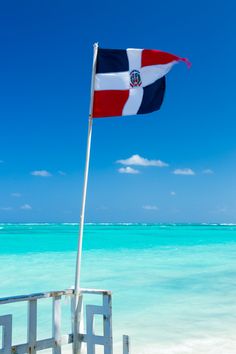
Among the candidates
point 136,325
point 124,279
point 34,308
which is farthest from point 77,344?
point 124,279

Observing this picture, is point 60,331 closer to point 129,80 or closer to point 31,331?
point 31,331

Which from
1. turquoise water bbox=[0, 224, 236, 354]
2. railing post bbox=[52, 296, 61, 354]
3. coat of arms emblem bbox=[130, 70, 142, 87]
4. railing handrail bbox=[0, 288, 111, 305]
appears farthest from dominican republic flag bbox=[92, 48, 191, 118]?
turquoise water bbox=[0, 224, 236, 354]

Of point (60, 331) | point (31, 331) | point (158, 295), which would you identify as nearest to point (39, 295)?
point (31, 331)

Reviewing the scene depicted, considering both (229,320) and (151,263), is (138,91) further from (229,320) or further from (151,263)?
(151,263)

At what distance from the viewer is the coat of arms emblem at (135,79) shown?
177 inches

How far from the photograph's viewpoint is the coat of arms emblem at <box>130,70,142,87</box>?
4500mm

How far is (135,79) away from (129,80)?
7cm

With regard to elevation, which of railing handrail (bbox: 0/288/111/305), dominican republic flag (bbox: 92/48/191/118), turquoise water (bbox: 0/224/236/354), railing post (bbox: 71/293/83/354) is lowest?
turquoise water (bbox: 0/224/236/354)

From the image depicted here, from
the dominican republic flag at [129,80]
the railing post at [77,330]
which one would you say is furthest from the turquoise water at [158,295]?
the dominican republic flag at [129,80]

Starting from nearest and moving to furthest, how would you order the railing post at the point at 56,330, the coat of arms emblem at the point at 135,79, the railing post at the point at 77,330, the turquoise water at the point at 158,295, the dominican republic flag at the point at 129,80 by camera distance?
the railing post at the point at 56,330 < the railing post at the point at 77,330 < the dominican republic flag at the point at 129,80 < the coat of arms emblem at the point at 135,79 < the turquoise water at the point at 158,295

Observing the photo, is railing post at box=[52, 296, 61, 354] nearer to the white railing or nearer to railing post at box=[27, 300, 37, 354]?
the white railing

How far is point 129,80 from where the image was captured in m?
4.50

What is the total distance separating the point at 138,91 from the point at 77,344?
258cm

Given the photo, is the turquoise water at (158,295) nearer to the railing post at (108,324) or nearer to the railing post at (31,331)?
the railing post at (108,324)
